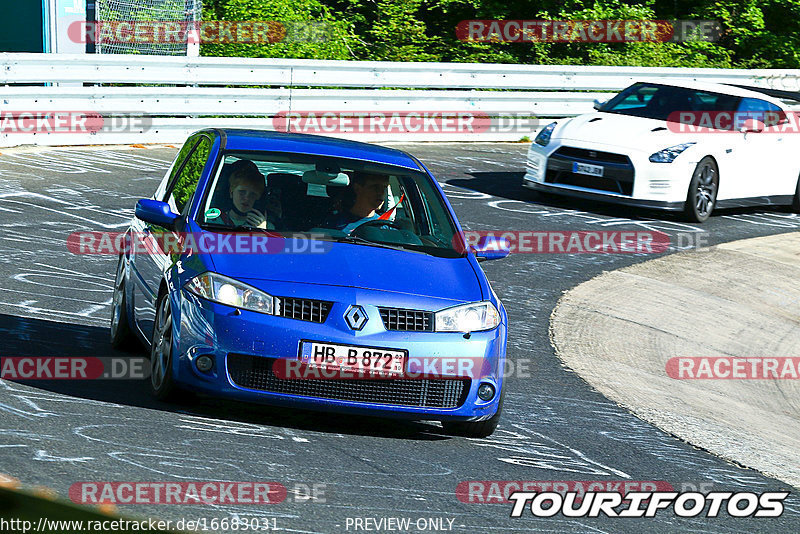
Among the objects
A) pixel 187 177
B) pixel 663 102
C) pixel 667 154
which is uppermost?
pixel 663 102

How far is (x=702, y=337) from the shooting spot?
10.4m

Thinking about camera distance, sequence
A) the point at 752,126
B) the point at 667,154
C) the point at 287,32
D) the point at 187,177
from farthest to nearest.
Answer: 1. the point at 287,32
2. the point at 752,126
3. the point at 667,154
4. the point at 187,177

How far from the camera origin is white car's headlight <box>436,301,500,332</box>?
5.84 m

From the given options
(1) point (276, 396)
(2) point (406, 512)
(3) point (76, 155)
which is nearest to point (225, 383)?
(1) point (276, 396)

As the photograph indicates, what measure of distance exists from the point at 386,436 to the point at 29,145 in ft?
35.4

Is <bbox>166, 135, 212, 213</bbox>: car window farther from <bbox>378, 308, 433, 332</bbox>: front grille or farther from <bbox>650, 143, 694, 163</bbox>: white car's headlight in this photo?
<bbox>650, 143, 694, 163</bbox>: white car's headlight

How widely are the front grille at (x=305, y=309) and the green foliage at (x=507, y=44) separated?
665 inches

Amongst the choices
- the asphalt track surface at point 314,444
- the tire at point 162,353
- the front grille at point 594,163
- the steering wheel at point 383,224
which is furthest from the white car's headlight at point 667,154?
the tire at point 162,353

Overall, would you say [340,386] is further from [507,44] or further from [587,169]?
[507,44]

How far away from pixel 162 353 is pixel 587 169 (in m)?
9.02

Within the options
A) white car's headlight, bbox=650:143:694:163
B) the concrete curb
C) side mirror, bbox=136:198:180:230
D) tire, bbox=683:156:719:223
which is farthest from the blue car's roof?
tire, bbox=683:156:719:223

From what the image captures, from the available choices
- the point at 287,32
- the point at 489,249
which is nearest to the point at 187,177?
the point at 489,249

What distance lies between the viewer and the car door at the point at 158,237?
21.1 ft

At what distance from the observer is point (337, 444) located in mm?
5730
